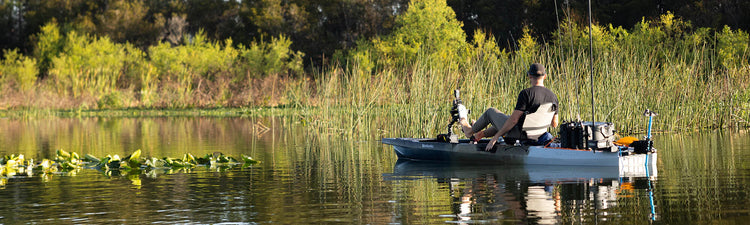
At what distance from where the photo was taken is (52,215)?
908 cm

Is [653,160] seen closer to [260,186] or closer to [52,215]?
[260,186]

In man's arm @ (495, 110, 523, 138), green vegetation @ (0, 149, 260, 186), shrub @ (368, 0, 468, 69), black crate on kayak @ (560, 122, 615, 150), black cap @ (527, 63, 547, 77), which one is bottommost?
green vegetation @ (0, 149, 260, 186)

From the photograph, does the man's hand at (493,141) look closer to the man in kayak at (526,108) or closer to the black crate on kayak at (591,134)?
the man in kayak at (526,108)

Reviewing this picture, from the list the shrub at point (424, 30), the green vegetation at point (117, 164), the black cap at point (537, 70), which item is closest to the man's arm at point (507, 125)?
the black cap at point (537, 70)

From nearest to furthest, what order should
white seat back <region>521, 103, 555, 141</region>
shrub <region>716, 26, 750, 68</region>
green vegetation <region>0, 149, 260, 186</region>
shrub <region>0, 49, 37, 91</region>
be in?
white seat back <region>521, 103, 555, 141</region>, green vegetation <region>0, 149, 260, 186</region>, shrub <region>716, 26, 750, 68</region>, shrub <region>0, 49, 37, 91</region>

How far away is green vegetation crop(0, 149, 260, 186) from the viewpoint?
46.1ft

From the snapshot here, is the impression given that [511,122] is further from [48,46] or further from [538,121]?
[48,46]

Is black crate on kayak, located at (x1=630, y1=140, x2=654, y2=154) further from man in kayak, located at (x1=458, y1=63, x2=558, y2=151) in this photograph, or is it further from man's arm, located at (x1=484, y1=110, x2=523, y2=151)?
man's arm, located at (x1=484, y1=110, x2=523, y2=151)

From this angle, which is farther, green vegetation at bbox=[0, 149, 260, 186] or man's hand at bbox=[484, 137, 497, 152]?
green vegetation at bbox=[0, 149, 260, 186]

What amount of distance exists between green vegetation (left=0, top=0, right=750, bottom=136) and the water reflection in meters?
1.66

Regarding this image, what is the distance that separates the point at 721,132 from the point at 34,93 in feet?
99.0

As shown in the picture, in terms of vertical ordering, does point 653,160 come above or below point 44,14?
below

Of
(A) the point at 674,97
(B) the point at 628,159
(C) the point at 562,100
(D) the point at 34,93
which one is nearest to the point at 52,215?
(B) the point at 628,159

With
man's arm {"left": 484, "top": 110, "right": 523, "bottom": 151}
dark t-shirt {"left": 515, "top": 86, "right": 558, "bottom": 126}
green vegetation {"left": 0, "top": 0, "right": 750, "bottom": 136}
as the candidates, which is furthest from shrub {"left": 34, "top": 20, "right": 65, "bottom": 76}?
dark t-shirt {"left": 515, "top": 86, "right": 558, "bottom": 126}
